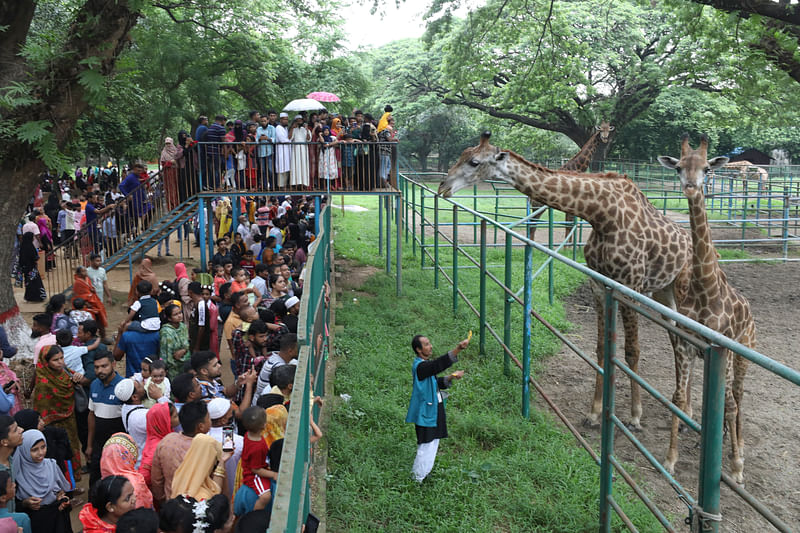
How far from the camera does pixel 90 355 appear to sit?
598cm

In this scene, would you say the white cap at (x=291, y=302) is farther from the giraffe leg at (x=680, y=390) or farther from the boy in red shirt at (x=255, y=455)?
the giraffe leg at (x=680, y=390)

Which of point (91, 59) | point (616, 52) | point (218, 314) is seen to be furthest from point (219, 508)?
point (616, 52)

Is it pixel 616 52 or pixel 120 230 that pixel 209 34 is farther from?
pixel 616 52

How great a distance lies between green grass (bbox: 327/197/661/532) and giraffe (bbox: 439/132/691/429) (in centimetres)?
99

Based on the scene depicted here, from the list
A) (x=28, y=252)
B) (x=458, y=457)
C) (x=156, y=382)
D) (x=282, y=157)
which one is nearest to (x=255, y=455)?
(x=156, y=382)

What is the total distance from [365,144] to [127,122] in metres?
13.1

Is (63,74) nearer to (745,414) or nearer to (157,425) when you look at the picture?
(157,425)

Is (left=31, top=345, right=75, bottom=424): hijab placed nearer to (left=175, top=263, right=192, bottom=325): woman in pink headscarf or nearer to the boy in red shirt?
(left=175, top=263, right=192, bottom=325): woman in pink headscarf

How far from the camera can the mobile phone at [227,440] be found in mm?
4557

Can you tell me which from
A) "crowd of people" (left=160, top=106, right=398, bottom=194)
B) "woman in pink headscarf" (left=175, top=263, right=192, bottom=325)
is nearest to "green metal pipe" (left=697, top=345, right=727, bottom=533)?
"woman in pink headscarf" (left=175, top=263, right=192, bottom=325)

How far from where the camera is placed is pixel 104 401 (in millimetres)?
5371

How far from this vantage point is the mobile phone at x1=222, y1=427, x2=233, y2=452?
15.0ft

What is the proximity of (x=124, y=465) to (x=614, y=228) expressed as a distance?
177 inches

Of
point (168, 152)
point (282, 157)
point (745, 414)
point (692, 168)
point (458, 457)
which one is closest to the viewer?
point (692, 168)
